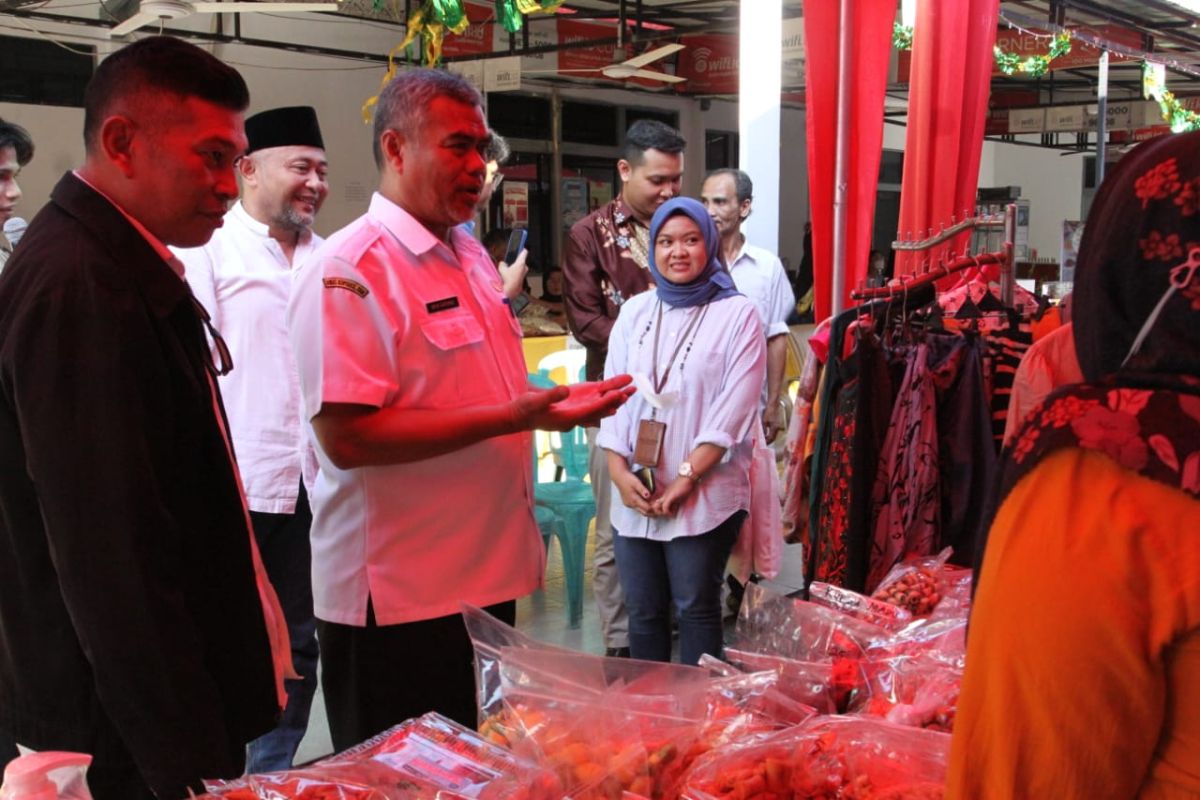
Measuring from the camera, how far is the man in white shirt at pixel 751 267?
4.41m

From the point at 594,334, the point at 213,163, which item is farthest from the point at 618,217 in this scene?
the point at 213,163

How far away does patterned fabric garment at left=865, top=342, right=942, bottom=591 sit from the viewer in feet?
8.07

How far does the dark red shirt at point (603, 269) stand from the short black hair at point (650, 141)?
0.59 feet

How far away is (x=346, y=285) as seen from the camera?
1.95 meters

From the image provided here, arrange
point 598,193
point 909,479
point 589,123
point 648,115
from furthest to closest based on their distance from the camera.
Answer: point 648,115 → point 598,193 → point 589,123 → point 909,479

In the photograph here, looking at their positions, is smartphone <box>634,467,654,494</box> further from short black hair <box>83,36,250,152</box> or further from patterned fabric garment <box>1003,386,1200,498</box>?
patterned fabric garment <box>1003,386,1200,498</box>

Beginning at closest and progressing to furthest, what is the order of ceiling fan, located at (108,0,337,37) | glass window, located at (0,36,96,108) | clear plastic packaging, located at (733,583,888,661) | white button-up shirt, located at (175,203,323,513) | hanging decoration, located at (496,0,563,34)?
clear plastic packaging, located at (733,583,888,661) → white button-up shirt, located at (175,203,323,513) → ceiling fan, located at (108,0,337,37) → hanging decoration, located at (496,0,563,34) → glass window, located at (0,36,96,108)

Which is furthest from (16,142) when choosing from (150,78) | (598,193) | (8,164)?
(598,193)

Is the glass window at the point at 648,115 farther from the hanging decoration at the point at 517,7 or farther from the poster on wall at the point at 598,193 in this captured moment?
the hanging decoration at the point at 517,7

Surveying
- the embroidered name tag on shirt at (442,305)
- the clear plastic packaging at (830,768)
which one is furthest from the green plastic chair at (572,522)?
the clear plastic packaging at (830,768)

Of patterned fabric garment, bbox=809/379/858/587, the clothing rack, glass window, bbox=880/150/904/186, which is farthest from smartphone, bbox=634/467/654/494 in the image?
glass window, bbox=880/150/904/186

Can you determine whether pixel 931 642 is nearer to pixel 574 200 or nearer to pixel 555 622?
pixel 555 622

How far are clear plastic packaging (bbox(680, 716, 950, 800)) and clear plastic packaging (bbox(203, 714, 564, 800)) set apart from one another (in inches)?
8.3

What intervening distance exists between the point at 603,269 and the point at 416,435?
7.11 feet
